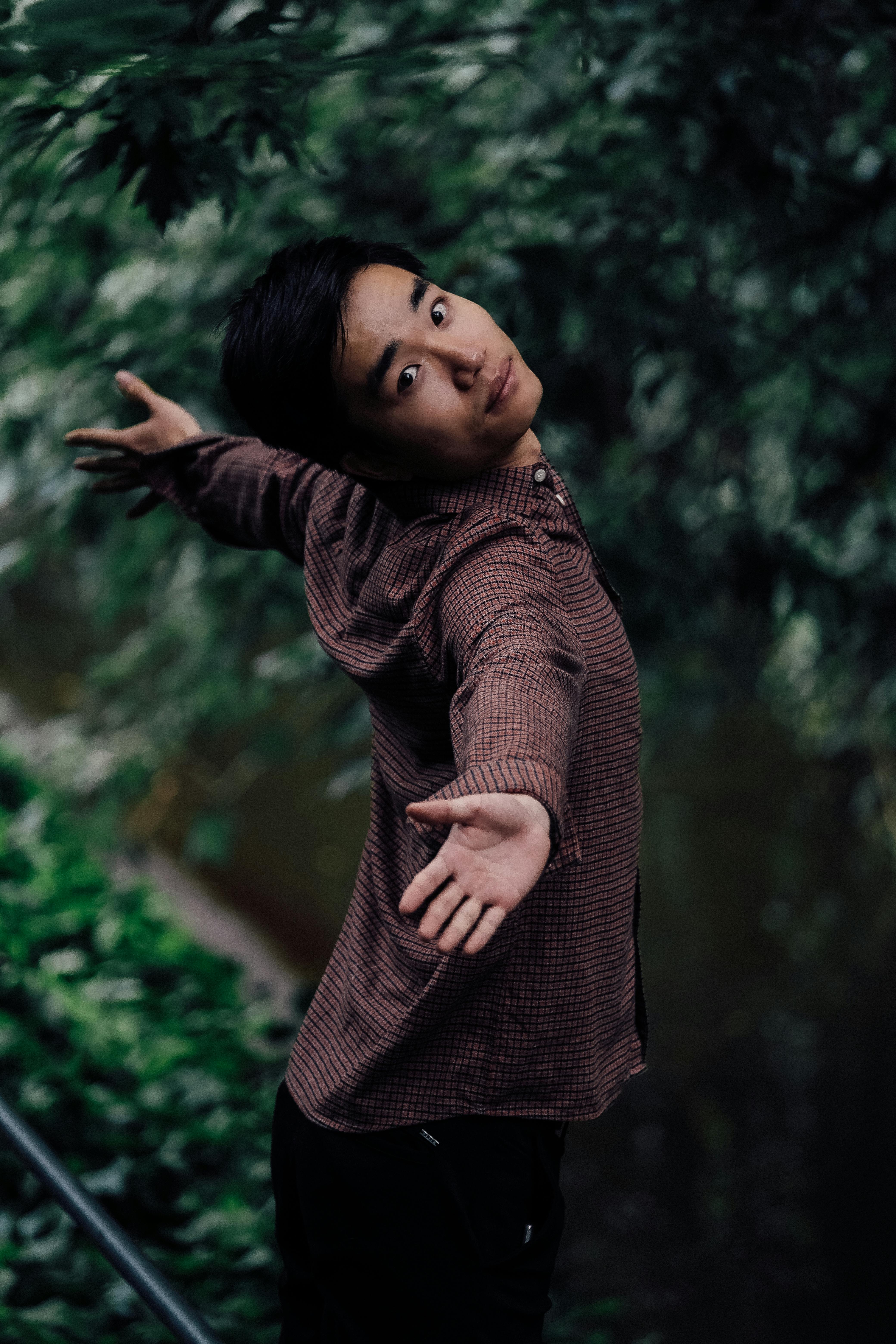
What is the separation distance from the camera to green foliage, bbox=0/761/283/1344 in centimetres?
201

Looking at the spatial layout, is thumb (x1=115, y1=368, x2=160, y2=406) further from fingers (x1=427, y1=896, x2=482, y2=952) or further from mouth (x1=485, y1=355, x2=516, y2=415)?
fingers (x1=427, y1=896, x2=482, y2=952)

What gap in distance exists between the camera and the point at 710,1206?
2885 mm

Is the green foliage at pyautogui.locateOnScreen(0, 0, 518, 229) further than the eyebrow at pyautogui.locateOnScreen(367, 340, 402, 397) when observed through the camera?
Yes

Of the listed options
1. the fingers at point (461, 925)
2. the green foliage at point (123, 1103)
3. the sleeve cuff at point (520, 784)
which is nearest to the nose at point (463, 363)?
the sleeve cuff at point (520, 784)

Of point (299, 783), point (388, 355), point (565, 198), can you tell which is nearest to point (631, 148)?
point (565, 198)

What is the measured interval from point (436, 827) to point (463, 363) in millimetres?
400

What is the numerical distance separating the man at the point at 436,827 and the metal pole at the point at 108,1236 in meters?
0.13

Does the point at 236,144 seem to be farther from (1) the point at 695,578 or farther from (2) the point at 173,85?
(1) the point at 695,578

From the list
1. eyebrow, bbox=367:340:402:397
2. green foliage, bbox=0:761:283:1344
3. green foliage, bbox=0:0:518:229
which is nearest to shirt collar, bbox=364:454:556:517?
eyebrow, bbox=367:340:402:397

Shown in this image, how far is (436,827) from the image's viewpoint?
0.97m

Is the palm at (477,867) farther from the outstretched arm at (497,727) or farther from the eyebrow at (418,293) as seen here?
the eyebrow at (418,293)

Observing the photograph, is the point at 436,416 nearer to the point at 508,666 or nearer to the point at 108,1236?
the point at 508,666

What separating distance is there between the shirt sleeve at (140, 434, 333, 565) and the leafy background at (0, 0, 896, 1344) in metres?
0.29

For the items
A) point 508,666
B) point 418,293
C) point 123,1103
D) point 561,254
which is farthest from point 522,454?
point 123,1103
